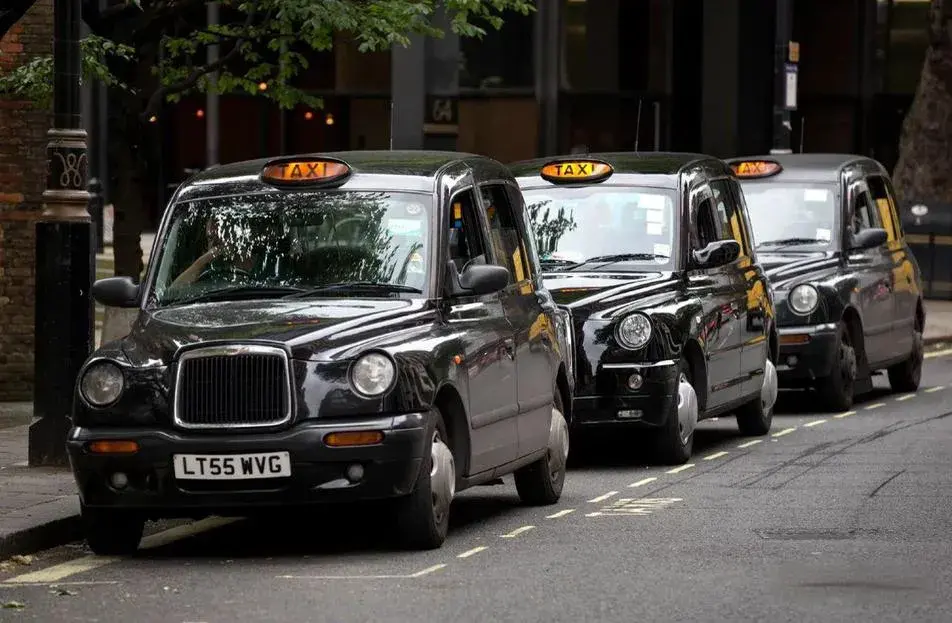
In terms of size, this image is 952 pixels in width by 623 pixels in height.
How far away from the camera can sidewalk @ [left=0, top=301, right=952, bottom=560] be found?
33.9ft

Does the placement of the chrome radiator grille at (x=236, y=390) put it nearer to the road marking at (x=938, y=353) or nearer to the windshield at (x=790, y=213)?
the windshield at (x=790, y=213)

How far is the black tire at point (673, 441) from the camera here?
1395 cm

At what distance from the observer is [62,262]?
12.8m

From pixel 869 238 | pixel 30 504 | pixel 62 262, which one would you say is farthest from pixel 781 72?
pixel 30 504

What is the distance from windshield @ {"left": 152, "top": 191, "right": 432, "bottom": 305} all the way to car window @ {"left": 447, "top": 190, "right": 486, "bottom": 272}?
24 centimetres

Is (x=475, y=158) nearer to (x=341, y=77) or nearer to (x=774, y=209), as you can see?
(x=774, y=209)

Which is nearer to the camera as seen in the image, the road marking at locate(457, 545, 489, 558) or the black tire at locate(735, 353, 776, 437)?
the road marking at locate(457, 545, 489, 558)

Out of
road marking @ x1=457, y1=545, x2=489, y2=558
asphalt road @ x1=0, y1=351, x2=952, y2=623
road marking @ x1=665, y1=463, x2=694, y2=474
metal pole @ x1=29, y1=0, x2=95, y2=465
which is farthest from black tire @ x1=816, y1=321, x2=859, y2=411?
road marking @ x1=457, y1=545, x2=489, y2=558

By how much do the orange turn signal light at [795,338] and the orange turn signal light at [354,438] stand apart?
8.30 metres

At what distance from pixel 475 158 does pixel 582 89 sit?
26537 millimetres

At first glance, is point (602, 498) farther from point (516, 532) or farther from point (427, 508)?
point (427, 508)

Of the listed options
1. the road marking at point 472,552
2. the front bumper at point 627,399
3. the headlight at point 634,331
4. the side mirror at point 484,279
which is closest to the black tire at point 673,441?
the front bumper at point 627,399

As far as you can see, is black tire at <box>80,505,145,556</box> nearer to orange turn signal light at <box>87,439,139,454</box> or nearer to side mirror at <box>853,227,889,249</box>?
orange turn signal light at <box>87,439,139,454</box>

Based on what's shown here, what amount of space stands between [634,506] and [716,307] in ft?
9.82
